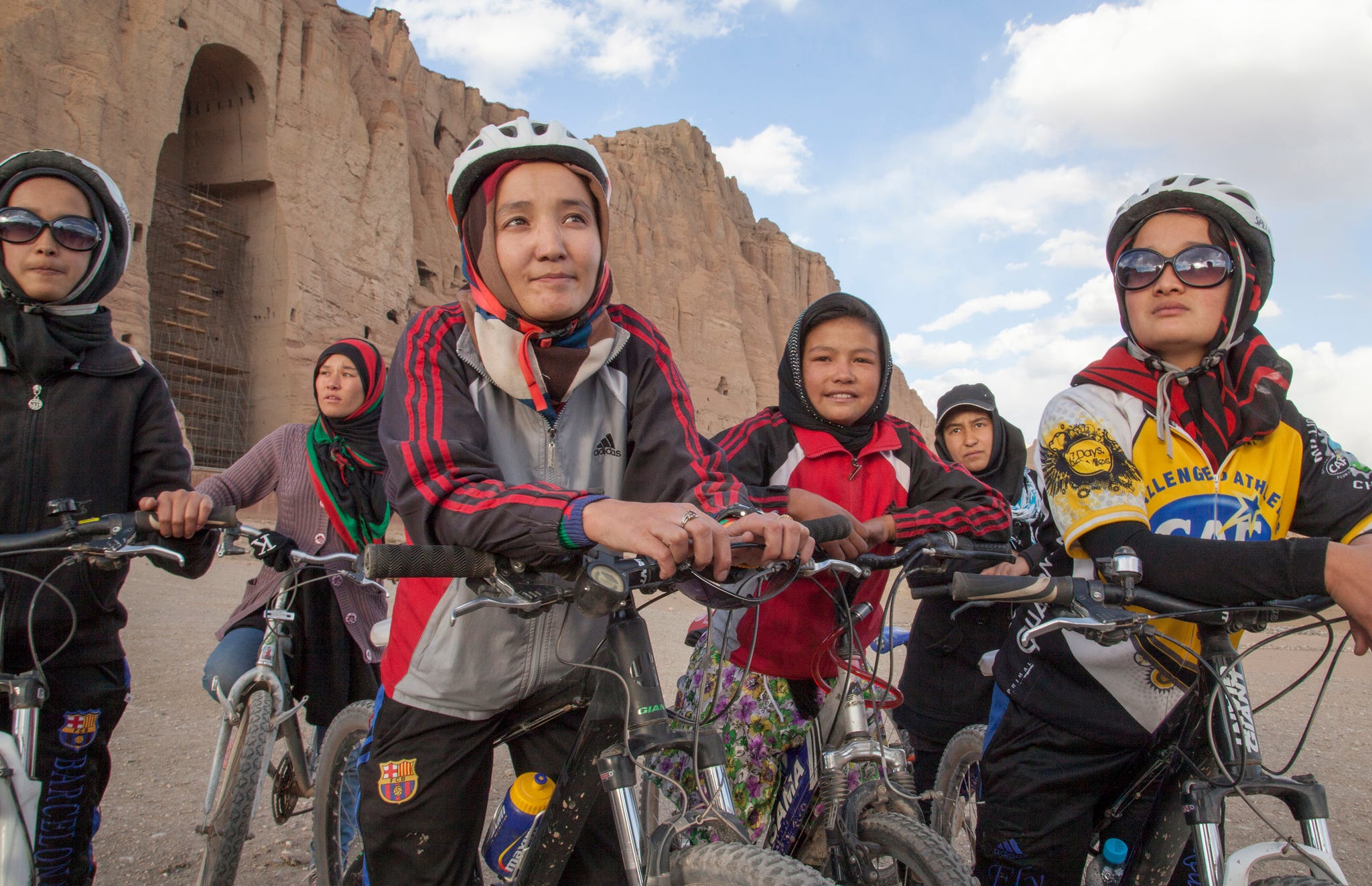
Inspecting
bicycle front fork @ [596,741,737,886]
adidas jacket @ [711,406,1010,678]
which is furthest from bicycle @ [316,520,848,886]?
adidas jacket @ [711,406,1010,678]

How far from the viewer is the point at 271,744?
338 cm

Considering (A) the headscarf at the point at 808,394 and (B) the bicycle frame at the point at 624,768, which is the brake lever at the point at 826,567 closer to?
(B) the bicycle frame at the point at 624,768

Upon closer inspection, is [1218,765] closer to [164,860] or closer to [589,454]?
[589,454]

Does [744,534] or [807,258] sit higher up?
[807,258]

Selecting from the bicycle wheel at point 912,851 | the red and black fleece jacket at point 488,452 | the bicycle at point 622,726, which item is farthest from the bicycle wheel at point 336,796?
the bicycle wheel at point 912,851

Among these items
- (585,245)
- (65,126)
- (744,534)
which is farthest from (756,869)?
(65,126)

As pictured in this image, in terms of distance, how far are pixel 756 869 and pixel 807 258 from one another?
219 feet

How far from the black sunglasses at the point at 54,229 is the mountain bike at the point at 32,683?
884mm

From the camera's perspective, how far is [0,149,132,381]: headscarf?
2.64m

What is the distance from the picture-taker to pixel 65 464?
2.71 meters

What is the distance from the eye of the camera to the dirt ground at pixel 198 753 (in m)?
3.80

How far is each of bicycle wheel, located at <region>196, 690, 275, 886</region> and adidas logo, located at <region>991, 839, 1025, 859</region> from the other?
260 cm

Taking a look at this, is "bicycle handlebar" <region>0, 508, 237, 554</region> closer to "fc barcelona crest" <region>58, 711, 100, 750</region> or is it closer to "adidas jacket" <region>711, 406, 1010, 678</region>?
"fc barcelona crest" <region>58, 711, 100, 750</region>

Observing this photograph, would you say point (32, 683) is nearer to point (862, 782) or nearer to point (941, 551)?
point (862, 782)
